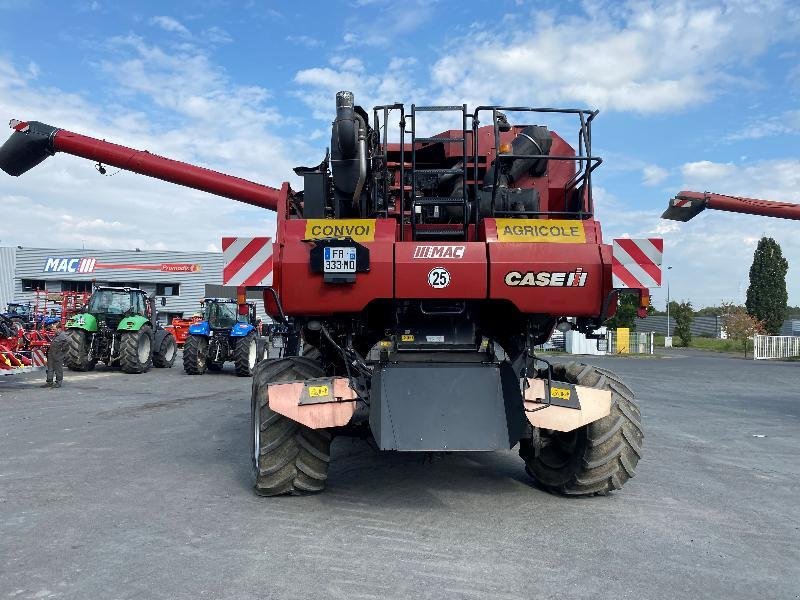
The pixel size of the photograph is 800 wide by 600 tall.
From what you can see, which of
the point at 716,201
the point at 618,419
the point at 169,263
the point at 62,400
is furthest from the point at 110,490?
the point at 169,263

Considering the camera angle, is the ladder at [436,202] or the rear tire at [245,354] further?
the rear tire at [245,354]

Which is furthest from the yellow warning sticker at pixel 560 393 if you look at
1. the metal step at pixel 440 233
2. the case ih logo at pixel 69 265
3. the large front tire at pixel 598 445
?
the case ih logo at pixel 69 265

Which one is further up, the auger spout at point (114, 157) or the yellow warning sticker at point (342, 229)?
the auger spout at point (114, 157)

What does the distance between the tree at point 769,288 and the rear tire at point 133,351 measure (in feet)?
164

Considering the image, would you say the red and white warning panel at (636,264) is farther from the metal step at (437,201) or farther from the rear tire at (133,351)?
the rear tire at (133,351)

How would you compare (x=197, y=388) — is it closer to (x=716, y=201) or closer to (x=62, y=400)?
(x=62, y=400)

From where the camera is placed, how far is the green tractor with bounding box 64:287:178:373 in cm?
1709

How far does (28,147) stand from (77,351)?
747 cm

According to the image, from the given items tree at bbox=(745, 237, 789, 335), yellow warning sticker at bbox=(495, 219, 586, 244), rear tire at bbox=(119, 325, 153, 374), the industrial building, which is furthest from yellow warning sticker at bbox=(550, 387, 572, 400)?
tree at bbox=(745, 237, 789, 335)

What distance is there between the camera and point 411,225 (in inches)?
207

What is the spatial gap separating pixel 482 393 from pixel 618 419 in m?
1.22

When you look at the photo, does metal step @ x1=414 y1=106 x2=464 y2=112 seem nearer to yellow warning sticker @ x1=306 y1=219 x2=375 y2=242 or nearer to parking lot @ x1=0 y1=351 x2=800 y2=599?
yellow warning sticker @ x1=306 y1=219 x2=375 y2=242

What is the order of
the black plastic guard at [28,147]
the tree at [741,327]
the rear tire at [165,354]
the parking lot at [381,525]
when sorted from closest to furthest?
the parking lot at [381,525]
the black plastic guard at [28,147]
the rear tire at [165,354]
the tree at [741,327]

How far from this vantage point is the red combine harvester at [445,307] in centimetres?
481
